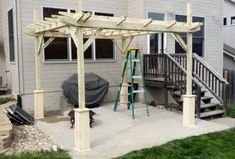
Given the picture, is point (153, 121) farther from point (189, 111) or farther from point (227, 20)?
point (227, 20)

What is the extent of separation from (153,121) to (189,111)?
1.01 metres

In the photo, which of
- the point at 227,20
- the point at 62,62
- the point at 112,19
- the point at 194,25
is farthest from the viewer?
the point at 227,20

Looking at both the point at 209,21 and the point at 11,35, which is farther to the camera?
the point at 209,21

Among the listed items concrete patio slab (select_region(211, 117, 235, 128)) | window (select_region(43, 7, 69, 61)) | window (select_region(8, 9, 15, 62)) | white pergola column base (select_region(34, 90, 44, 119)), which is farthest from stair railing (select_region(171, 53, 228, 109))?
window (select_region(8, 9, 15, 62))

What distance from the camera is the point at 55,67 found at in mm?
8688

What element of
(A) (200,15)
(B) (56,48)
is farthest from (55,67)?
(A) (200,15)

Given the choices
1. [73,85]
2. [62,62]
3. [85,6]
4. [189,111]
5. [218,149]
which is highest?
[85,6]

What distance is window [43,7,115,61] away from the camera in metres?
8.61

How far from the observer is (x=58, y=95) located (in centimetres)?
878

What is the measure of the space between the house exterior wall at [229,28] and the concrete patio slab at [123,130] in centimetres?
1246

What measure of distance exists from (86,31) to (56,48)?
170 cm

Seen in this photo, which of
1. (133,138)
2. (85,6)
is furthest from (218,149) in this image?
(85,6)

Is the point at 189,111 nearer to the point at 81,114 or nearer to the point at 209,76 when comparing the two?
the point at 209,76

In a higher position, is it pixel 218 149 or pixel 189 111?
pixel 189 111
